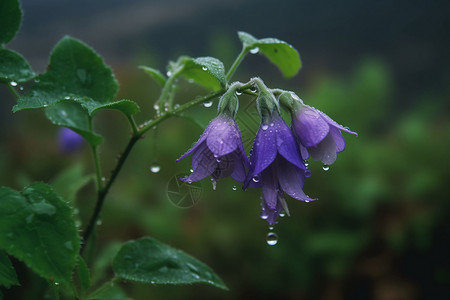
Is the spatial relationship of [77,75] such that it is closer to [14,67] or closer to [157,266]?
[14,67]

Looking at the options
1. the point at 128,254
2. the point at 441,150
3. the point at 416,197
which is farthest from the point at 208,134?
the point at 441,150

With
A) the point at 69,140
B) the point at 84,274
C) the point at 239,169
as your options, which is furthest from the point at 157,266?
the point at 69,140

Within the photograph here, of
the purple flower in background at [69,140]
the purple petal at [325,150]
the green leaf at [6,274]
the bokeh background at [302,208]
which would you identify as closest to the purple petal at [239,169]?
the purple petal at [325,150]

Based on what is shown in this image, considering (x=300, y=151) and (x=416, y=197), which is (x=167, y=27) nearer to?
(x=416, y=197)

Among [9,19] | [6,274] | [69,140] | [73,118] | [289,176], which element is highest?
[69,140]

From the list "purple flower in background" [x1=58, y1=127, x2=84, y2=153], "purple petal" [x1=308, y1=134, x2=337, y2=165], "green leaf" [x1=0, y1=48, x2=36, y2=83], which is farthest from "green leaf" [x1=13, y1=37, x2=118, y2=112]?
"purple flower in background" [x1=58, y1=127, x2=84, y2=153]

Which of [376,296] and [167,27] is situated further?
[167,27]
